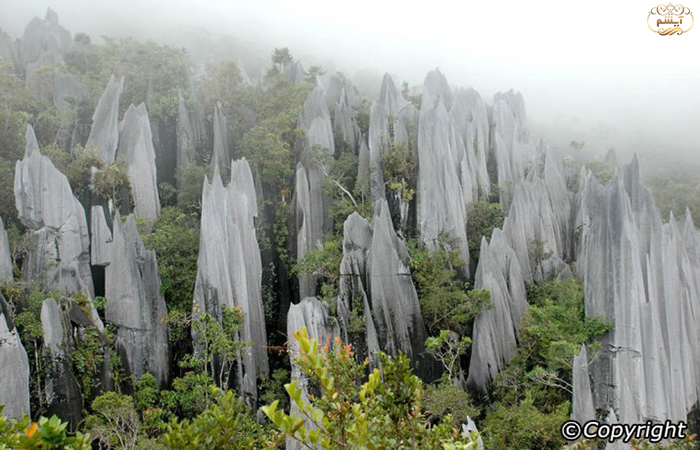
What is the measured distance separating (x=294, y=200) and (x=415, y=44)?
33426mm

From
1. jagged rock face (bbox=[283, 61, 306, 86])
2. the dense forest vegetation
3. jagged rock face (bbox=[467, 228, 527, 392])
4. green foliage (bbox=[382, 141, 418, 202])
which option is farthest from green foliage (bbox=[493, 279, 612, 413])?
jagged rock face (bbox=[283, 61, 306, 86])

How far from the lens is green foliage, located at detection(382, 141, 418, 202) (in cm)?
2094

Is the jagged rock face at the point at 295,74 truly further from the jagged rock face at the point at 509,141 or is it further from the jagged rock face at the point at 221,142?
the jagged rock face at the point at 509,141

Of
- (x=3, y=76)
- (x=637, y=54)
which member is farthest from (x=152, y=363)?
(x=637, y=54)

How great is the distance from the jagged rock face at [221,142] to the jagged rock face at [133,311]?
6891mm

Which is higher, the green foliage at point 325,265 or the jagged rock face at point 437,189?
the jagged rock face at point 437,189

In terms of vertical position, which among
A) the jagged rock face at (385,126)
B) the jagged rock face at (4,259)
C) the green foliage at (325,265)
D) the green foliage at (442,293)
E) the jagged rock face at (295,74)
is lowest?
the green foliage at (442,293)

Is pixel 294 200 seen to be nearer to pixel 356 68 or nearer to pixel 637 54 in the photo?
pixel 356 68

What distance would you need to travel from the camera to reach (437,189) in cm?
2034

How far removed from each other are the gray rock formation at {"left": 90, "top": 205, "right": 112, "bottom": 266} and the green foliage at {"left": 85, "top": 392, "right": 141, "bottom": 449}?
4792 millimetres

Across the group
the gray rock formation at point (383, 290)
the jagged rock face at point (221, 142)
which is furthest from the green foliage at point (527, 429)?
the jagged rock face at point (221, 142)

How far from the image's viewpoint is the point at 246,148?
2236cm

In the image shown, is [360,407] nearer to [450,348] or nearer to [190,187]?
[450,348]

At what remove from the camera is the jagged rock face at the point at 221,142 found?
22312 millimetres
